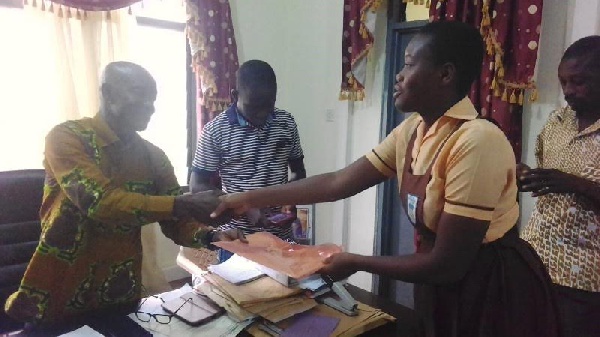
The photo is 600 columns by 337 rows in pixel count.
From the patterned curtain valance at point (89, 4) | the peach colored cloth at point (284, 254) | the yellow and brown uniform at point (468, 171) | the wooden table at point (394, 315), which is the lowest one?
the wooden table at point (394, 315)

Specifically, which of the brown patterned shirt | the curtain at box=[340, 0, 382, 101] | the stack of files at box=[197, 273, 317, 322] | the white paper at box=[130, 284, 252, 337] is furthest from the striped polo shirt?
the curtain at box=[340, 0, 382, 101]

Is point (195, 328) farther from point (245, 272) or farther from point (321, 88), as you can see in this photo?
point (321, 88)

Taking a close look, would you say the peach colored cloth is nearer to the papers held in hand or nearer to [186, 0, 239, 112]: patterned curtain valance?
the papers held in hand

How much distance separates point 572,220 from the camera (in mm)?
1559

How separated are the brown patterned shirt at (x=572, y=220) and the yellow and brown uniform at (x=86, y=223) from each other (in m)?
1.26

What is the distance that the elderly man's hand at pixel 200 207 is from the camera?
1529mm

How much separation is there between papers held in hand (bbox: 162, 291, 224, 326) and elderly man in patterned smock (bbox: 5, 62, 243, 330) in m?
0.13

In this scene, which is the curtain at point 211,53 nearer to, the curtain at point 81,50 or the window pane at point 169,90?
the window pane at point 169,90

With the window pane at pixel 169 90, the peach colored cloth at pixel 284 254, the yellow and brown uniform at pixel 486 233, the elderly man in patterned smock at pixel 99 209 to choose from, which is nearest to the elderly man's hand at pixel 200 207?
the elderly man in patterned smock at pixel 99 209

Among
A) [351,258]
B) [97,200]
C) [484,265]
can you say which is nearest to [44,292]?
[97,200]

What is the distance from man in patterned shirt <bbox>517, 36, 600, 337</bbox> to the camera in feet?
4.88

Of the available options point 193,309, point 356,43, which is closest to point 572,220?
point 193,309

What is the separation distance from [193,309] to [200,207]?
1.31 ft

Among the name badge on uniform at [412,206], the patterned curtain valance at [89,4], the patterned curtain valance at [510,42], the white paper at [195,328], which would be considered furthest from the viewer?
the patterned curtain valance at [89,4]
